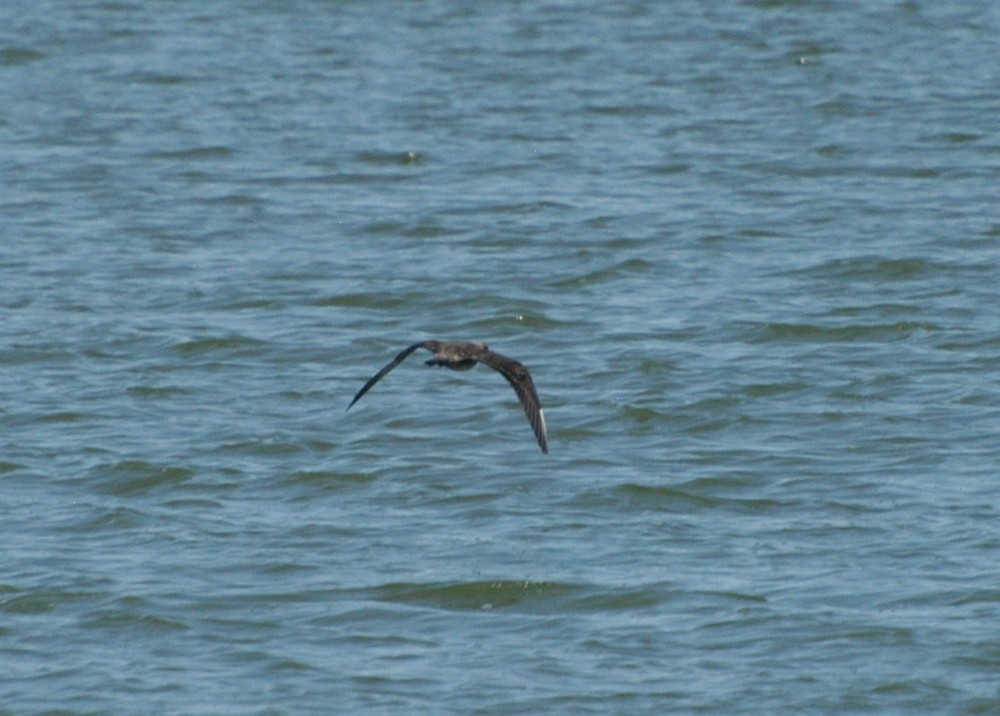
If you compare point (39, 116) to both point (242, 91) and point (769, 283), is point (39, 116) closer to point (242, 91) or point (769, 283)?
point (242, 91)

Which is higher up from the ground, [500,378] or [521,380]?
[521,380]

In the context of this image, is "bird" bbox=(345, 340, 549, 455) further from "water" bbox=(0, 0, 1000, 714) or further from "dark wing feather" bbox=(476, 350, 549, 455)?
"water" bbox=(0, 0, 1000, 714)

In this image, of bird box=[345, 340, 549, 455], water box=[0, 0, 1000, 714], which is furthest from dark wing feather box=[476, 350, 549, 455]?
water box=[0, 0, 1000, 714]

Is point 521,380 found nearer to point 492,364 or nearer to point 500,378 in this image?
point 492,364

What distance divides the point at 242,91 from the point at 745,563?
14490 mm

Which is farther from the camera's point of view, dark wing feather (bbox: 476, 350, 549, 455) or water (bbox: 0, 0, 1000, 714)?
water (bbox: 0, 0, 1000, 714)

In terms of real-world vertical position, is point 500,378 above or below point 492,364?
below

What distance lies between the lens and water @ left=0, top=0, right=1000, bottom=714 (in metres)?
9.34

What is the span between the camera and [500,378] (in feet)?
45.9

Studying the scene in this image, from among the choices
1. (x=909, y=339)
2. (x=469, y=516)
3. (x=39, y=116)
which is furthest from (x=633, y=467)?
(x=39, y=116)

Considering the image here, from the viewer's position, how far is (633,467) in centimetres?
1182

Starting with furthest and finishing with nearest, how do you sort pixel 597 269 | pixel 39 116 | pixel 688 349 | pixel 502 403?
pixel 39 116
pixel 597 269
pixel 688 349
pixel 502 403

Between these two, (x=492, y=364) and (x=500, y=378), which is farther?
(x=500, y=378)

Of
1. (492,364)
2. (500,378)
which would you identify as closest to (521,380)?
(492,364)
